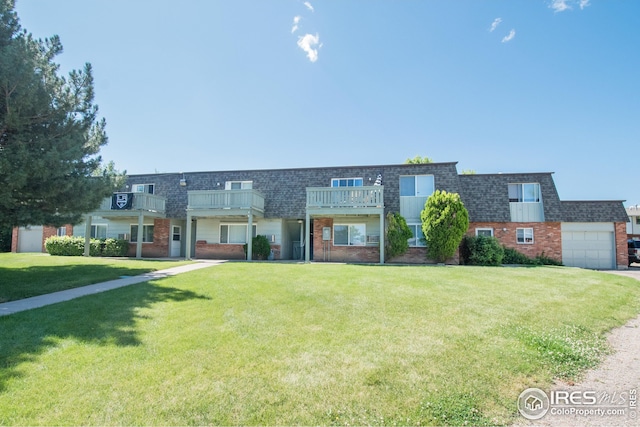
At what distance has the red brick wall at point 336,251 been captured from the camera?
61.0ft

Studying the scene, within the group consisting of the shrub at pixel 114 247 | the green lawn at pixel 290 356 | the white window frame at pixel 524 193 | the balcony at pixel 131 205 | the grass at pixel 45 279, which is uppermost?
the white window frame at pixel 524 193

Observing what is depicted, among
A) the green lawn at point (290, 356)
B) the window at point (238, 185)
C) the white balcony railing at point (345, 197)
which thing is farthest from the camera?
the window at point (238, 185)

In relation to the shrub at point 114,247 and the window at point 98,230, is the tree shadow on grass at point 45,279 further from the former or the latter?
the window at point 98,230

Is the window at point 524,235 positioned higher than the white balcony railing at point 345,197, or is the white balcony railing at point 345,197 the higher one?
the white balcony railing at point 345,197

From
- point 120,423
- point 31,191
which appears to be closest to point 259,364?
point 120,423

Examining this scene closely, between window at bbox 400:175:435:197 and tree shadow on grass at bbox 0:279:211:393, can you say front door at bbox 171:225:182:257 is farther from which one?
window at bbox 400:175:435:197

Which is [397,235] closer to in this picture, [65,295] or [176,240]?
[65,295]

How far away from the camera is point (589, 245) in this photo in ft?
64.0

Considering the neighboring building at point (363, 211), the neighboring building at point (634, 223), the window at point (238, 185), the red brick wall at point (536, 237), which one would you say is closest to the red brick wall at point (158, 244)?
the neighboring building at point (363, 211)

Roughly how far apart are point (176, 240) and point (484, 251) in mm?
19154

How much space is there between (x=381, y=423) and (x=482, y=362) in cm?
190

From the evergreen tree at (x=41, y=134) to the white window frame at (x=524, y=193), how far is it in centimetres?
2091

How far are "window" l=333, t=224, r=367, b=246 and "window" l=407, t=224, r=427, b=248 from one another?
2645 millimetres

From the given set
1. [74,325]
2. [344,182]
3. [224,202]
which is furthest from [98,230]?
[74,325]
